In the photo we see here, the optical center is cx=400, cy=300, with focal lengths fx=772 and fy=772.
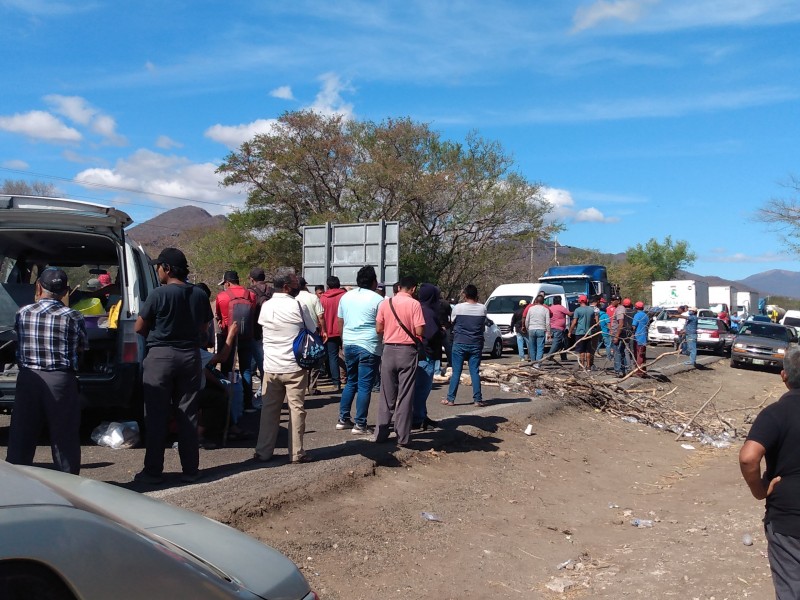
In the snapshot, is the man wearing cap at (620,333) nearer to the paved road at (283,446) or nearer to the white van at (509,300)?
the paved road at (283,446)

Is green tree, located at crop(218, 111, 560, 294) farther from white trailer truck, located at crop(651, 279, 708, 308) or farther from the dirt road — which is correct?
the dirt road

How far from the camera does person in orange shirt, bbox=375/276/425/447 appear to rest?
25.6ft

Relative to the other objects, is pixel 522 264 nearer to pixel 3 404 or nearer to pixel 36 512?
pixel 3 404

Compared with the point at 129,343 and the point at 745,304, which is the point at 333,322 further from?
the point at 745,304

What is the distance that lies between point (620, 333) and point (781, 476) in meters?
13.9

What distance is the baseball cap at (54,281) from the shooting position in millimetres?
5691

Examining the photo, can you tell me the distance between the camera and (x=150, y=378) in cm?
616

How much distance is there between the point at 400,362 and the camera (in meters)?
7.80

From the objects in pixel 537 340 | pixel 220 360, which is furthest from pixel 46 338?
pixel 537 340

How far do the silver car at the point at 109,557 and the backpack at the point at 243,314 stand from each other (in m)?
6.07

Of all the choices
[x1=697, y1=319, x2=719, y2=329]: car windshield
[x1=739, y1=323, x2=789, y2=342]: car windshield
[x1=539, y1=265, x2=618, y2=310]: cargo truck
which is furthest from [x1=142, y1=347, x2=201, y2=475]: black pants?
[x1=697, y1=319, x2=719, y2=329]: car windshield

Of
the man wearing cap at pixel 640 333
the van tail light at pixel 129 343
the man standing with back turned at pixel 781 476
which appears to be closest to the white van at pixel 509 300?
the man wearing cap at pixel 640 333

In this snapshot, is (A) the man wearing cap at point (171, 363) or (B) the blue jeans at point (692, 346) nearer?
(A) the man wearing cap at point (171, 363)

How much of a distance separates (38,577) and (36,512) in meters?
0.18
